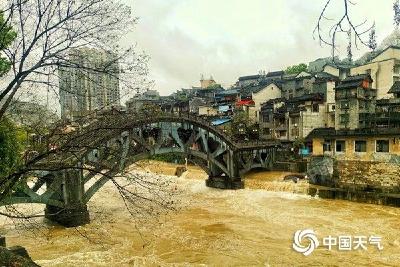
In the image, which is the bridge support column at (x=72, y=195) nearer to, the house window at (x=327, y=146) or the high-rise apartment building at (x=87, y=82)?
the high-rise apartment building at (x=87, y=82)

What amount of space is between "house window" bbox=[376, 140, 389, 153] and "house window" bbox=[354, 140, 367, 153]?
0.94 m

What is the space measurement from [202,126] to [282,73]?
53.0m

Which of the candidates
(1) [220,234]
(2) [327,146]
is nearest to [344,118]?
(2) [327,146]

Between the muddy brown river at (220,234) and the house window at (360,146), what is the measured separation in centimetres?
450

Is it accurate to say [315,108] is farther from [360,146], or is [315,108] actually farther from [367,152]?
[367,152]

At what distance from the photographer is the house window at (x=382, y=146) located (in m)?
25.2

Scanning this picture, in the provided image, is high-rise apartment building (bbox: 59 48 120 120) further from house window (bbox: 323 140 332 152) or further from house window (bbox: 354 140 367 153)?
house window (bbox: 323 140 332 152)

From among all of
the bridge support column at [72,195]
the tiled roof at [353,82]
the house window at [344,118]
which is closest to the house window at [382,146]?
the house window at [344,118]

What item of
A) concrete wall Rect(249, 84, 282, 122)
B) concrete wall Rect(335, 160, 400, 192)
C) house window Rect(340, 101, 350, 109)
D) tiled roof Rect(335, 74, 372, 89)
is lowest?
concrete wall Rect(335, 160, 400, 192)

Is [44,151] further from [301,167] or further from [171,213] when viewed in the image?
[301,167]

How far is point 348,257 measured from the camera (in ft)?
48.0

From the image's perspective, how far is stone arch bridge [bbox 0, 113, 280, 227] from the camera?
891 cm

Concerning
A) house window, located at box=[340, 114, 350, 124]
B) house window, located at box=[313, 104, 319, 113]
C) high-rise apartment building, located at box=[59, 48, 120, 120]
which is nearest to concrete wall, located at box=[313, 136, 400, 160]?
house window, located at box=[340, 114, 350, 124]

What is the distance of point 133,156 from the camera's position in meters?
20.3
